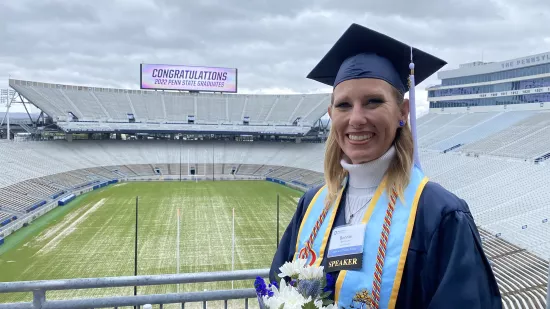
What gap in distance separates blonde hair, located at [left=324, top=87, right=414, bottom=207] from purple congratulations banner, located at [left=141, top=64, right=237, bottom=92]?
1955 inches

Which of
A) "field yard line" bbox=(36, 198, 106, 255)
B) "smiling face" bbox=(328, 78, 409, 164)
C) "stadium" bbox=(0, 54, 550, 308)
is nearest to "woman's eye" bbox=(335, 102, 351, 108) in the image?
"smiling face" bbox=(328, 78, 409, 164)

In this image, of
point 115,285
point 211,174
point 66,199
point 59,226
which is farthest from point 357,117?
point 211,174

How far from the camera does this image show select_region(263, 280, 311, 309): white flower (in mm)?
1429

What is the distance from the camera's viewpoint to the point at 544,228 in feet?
48.3

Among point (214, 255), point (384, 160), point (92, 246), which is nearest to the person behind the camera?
point (384, 160)

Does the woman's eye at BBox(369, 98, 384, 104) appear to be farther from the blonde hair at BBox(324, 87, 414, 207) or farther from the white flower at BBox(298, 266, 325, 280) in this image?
the white flower at BBox(298, 266, 325, 280)

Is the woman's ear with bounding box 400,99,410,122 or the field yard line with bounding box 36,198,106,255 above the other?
the woman's ear with bounding box 400,99,410,122

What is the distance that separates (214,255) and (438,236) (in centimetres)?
1510

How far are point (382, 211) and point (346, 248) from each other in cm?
25

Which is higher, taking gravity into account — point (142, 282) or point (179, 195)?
point (142, 282)

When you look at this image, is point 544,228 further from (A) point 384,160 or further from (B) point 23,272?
(B) point 23,272

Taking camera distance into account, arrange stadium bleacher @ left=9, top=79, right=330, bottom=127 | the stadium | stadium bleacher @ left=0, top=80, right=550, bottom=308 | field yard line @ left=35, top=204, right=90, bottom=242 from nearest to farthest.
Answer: the stadium
stadium bleacher @ left=0, top=80, right=550, bottom=308
field yard line @ left=35, top=204, right=90, bottom=242
stadium bleacher @ left=9, top=79, right=330, bottom=127

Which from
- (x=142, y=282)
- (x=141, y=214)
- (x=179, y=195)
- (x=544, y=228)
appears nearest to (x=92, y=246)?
(x=141, y=214)

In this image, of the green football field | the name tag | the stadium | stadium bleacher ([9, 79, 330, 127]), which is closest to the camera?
the name tag
